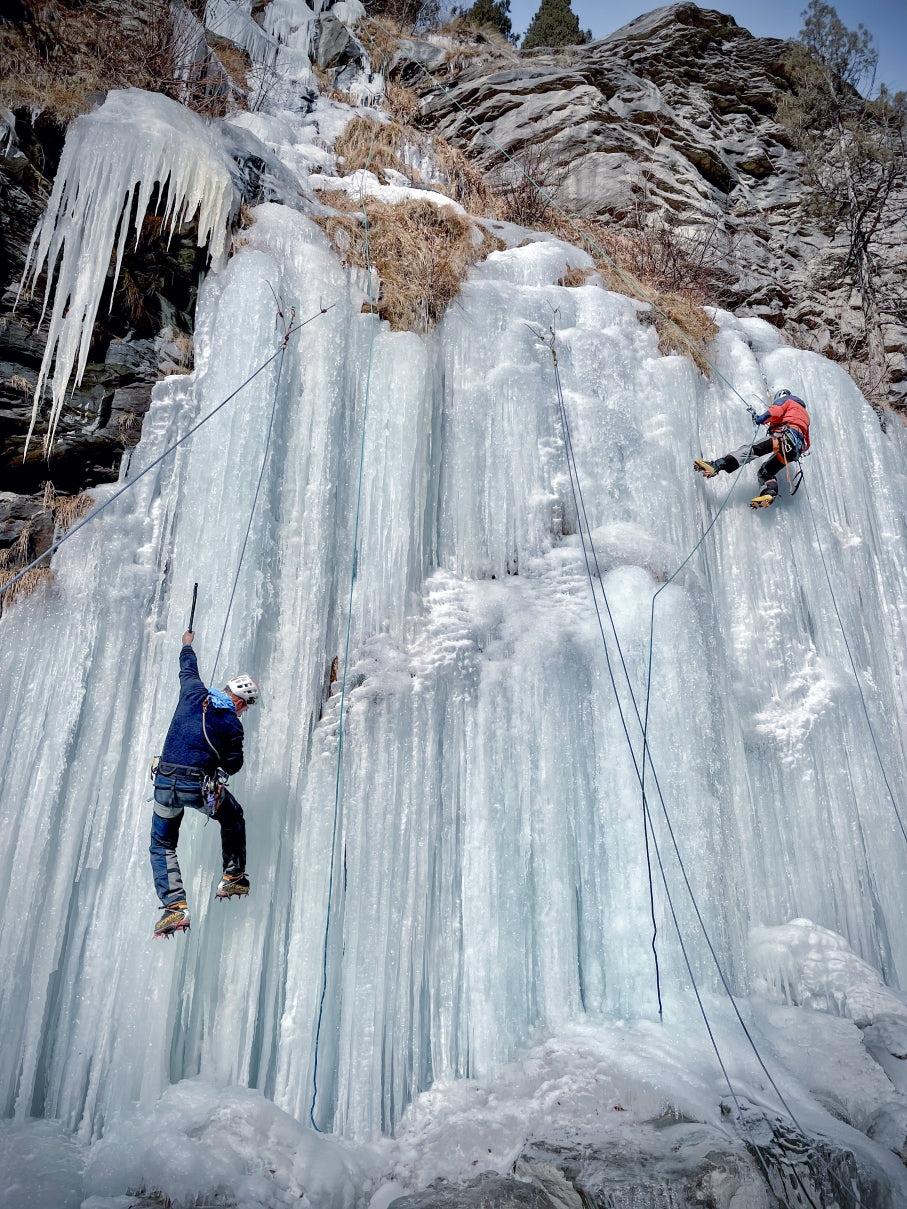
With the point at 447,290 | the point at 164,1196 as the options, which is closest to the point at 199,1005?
the point at 164,1196

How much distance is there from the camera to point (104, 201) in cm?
519

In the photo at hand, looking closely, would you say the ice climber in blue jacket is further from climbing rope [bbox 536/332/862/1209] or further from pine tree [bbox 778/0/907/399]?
pine tree [bbox 778/0/907/399]

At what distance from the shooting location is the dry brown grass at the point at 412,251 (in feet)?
19.8

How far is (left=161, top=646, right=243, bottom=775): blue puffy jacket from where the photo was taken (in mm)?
3705

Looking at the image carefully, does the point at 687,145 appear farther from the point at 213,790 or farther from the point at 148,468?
the point at 213,790

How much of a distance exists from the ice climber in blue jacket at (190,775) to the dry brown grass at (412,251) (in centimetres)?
334

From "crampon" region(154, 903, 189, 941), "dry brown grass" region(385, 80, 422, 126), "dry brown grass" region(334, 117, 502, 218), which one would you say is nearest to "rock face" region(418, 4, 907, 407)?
"dry brown grass" region(385, 80, 422, 126)

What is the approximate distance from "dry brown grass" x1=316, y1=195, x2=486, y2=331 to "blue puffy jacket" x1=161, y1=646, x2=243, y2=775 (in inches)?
131

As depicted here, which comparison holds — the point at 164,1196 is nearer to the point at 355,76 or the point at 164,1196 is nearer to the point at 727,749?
the point at 727,749

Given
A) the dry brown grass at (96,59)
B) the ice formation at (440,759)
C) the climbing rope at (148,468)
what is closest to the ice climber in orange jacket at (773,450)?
the ice formation at (440,759)

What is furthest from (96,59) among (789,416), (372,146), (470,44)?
(470,44)

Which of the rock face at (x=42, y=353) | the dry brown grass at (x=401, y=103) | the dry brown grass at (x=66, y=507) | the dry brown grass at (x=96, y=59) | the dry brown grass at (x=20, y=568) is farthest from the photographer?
the dry brown grass at (x=401, y=103)

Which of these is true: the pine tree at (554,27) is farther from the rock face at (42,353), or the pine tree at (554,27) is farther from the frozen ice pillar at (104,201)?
the rock face at (42,353)

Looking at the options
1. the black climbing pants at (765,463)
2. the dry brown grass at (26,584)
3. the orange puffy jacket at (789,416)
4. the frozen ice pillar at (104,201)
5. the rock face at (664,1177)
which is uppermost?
the frozen ice pillar at (104,201)
